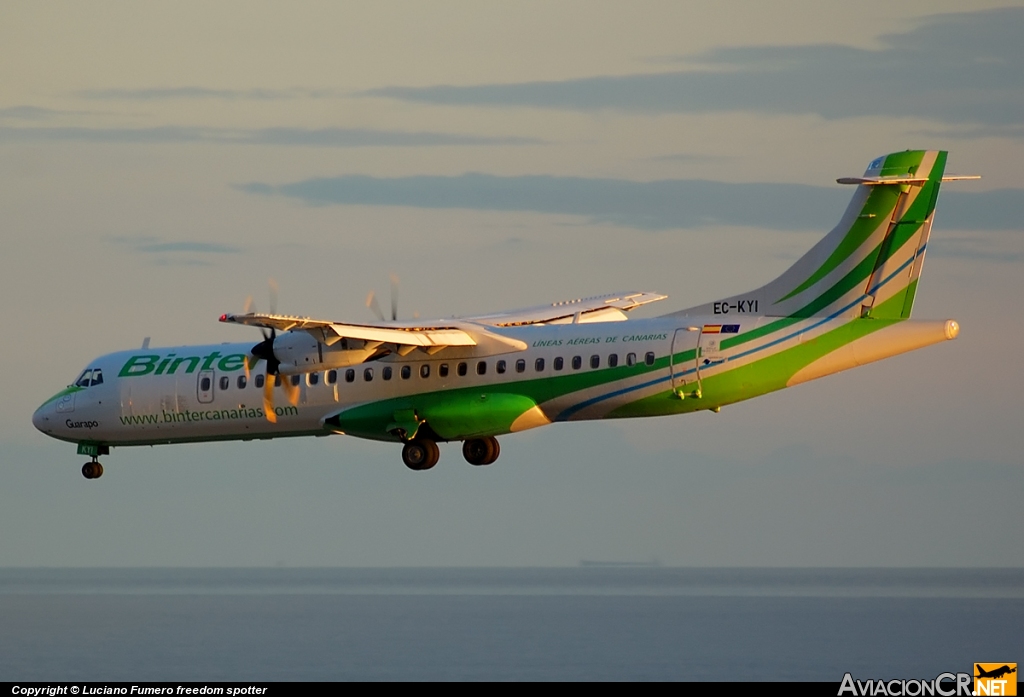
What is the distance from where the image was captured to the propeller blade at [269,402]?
139ft

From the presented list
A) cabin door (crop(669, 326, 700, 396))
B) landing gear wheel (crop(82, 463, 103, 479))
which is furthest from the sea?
cabin door (crop(669, 326, 700, 396))

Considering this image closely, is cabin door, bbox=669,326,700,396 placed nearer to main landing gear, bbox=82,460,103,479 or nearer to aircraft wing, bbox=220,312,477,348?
aircraft wing, bbox=220,312,477,348

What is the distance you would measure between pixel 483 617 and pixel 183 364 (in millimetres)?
55507

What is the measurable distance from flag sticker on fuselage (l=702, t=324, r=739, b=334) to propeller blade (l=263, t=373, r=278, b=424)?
439 inches

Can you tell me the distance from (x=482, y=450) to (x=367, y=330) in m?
5.81

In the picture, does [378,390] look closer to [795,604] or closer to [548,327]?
[548,327]

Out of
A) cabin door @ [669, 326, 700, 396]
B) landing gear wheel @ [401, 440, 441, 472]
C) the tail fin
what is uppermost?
the tail fin

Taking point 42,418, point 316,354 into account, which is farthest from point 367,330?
point 42,418

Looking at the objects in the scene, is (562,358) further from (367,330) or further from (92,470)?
(92,470)

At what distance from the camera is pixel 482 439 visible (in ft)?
141

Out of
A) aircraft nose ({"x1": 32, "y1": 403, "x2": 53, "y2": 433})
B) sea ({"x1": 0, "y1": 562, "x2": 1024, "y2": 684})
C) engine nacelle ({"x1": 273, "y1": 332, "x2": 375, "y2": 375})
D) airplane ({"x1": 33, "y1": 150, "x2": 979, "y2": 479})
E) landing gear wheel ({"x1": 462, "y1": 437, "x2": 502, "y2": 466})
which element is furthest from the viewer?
sea ({"x1": 0, "y1": 562, "x2": 1024, "y2": 684})

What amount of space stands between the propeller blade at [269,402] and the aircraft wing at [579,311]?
580cm

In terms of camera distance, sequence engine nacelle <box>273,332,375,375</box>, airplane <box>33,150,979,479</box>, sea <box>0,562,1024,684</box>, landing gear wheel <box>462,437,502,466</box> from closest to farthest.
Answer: airplane <box>33,150,979,479</box>
engine nacelle <box>273,332,375,375</box>
landing gear wheel <box>462,437,502,466</box>
sea <box>0,562,1024,684</box>

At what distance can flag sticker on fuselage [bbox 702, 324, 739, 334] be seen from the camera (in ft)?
125
